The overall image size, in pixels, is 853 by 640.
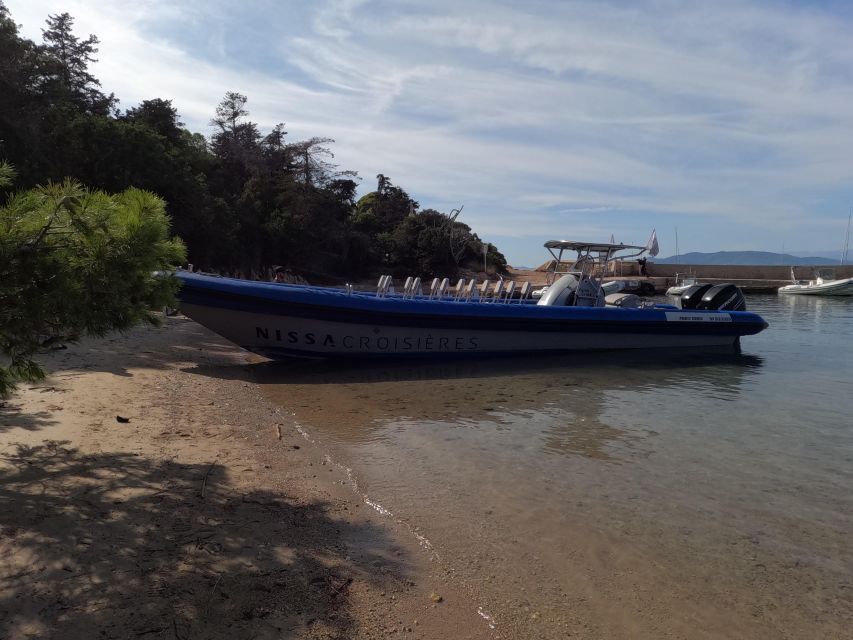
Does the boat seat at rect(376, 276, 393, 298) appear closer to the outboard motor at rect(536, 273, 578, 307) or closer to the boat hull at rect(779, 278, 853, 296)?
the outboard motor at rect(536, 273, 578, 307)

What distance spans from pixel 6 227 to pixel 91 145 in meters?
20.5

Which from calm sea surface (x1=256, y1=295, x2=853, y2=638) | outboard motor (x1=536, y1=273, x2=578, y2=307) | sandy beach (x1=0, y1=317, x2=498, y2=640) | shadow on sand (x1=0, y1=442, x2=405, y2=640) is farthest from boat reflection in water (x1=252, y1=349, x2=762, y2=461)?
shadow on sand (x1=0, y1=442, x2=405, y2=640)

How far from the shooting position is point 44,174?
18484 mm

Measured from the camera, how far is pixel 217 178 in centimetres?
3231

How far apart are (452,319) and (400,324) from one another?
3.45 ft

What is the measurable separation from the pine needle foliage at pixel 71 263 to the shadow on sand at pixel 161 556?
818mm

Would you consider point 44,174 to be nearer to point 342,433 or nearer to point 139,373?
point 139,373

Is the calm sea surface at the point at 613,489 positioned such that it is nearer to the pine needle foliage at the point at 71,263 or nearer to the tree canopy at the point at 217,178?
the pine needle foliage at the point at 71,263

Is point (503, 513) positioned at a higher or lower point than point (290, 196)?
lower

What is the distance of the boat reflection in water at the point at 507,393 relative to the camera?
6.53 m

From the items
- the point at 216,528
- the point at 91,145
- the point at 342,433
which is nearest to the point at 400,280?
the point at 91,145

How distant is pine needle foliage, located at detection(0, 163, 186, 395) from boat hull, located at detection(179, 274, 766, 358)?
19.4 ft

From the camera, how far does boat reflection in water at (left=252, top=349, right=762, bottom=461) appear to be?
257 inches

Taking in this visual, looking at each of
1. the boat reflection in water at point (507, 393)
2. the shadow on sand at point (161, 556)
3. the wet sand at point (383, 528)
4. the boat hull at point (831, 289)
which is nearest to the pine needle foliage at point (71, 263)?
the shadow on sand at point (161, 556)
